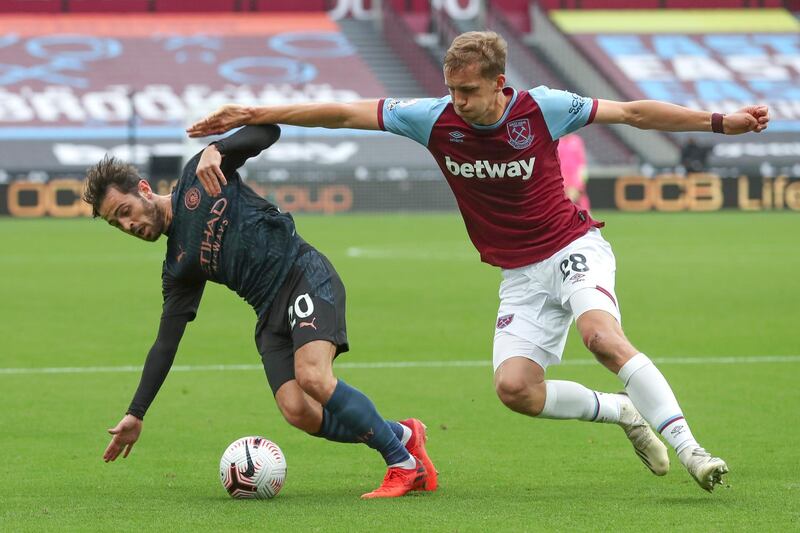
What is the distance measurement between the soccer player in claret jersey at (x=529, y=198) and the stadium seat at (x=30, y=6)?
40.6 meters

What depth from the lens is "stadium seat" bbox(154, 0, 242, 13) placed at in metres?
45.6

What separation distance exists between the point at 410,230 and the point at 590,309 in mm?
22163

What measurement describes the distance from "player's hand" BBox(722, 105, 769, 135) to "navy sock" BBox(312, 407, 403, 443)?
6.42 feet

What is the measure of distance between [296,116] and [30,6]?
40741mm

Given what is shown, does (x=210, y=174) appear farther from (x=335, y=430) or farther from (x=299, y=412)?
(x=335, y=430)

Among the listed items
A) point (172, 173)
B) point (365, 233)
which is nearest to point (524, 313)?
point (365, 233)

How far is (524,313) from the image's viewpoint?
6695 mm

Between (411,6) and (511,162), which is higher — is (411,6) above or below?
below

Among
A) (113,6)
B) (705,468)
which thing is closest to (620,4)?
(113,6)

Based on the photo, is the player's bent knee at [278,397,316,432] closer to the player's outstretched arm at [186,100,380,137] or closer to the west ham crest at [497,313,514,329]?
the west ham crest at [497,313,514,329]

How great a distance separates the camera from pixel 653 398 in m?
6.04

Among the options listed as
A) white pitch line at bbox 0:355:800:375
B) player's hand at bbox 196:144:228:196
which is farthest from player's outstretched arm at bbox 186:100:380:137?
white pitch line at bbox 0:355:800:375

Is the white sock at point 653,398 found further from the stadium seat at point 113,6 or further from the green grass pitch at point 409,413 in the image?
the stadium seat at point 113,6

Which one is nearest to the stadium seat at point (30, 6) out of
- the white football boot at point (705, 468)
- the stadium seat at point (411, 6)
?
the stadium seat at point (411, 6)
